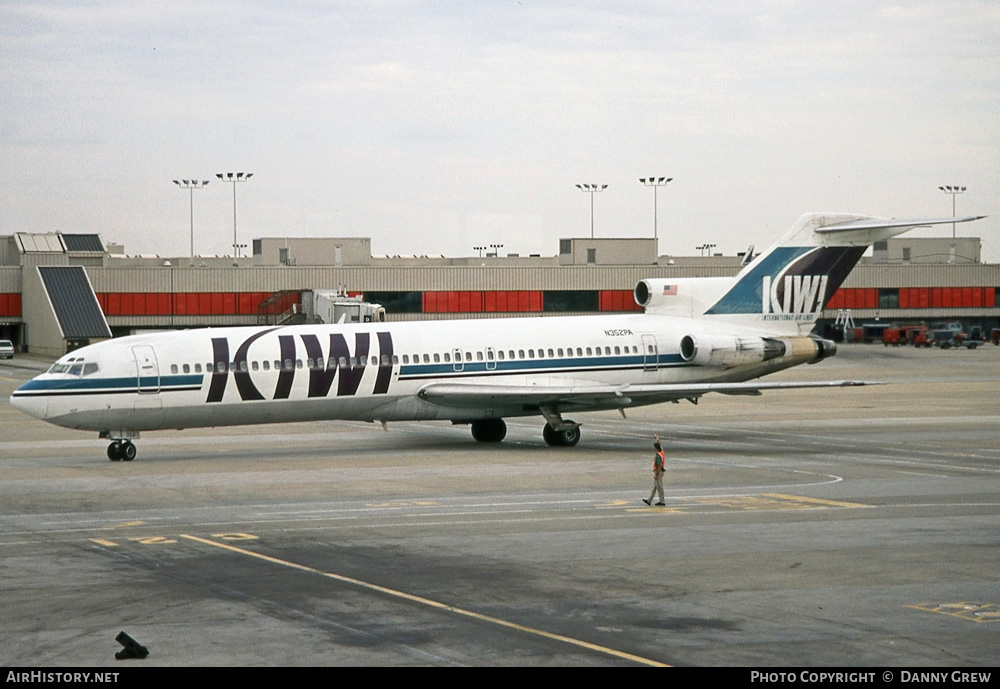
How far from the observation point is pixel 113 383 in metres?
38.0

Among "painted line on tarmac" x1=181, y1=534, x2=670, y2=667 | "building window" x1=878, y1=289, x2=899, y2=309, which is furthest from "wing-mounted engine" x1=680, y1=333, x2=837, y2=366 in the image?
"building window" x1=878, y1=289, x2=899, y2=309

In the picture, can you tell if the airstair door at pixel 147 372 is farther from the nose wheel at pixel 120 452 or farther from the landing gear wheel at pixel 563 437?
the landing gear wheel at pixel 563 437

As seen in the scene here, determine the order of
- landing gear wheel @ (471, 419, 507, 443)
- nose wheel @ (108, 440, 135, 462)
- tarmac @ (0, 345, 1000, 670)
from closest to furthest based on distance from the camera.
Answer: tarmac @ (0, 345, 1000, 670), nose wheel @ (108, 440, 135, 462), landing gear wheel @ (471, 419, 507, 443)

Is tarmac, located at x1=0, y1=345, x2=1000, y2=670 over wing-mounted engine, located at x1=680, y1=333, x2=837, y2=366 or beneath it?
beneath

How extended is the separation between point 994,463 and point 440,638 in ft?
80.8

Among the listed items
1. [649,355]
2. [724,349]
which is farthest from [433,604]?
[724,349]

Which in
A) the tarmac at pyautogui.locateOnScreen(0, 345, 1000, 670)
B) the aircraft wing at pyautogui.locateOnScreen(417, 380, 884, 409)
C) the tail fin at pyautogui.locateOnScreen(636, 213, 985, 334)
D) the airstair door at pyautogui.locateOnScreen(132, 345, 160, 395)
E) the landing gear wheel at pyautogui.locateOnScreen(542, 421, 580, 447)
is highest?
the tail fin at pyautogui.locateOnScreen(636, 213, 985, 334)

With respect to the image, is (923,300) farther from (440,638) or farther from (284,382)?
(440,638)

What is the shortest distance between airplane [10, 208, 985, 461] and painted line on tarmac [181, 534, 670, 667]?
1356cm

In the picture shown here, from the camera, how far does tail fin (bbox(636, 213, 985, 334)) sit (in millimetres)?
47594

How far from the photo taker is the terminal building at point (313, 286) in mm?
97375

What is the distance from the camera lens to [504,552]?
2397cm

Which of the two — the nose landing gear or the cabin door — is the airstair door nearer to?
the nose landing gear

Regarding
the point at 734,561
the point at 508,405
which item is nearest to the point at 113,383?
the point at 508,405
